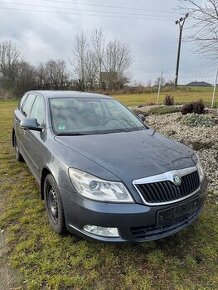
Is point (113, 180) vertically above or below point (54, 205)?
above

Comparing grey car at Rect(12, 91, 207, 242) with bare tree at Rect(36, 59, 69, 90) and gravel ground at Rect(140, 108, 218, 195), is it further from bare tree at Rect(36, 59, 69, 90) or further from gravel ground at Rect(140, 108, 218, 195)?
bare tree at Rect(36, 59, 69, 90)

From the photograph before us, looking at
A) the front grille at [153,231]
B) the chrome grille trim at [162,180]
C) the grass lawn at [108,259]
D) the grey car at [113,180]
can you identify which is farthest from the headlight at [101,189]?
the grass lawn at [108,259]

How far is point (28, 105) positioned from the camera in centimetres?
508

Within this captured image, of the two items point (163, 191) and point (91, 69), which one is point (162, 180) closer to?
point (163, 191)

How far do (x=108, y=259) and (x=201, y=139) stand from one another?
4.49 m

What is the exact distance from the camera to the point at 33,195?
4152 mm

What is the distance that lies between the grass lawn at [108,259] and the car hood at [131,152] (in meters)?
0.88

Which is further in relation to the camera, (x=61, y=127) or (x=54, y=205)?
(x=61, y=127)

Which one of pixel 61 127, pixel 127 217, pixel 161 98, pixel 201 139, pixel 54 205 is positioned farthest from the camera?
pixel 161 98

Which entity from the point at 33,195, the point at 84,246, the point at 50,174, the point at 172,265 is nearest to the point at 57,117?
the point at 50,174

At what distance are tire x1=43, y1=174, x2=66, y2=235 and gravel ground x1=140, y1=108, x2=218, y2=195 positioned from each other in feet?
8.18

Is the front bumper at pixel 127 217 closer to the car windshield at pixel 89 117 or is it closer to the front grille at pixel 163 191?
the front grille at pixel 163 191

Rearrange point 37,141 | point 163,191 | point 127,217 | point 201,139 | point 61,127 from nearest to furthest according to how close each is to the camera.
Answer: point 127,217, point 163,191, point 61,127, point 37,141, point 201,139

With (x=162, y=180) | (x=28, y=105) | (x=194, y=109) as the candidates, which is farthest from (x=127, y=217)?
(x=194, y=109)
